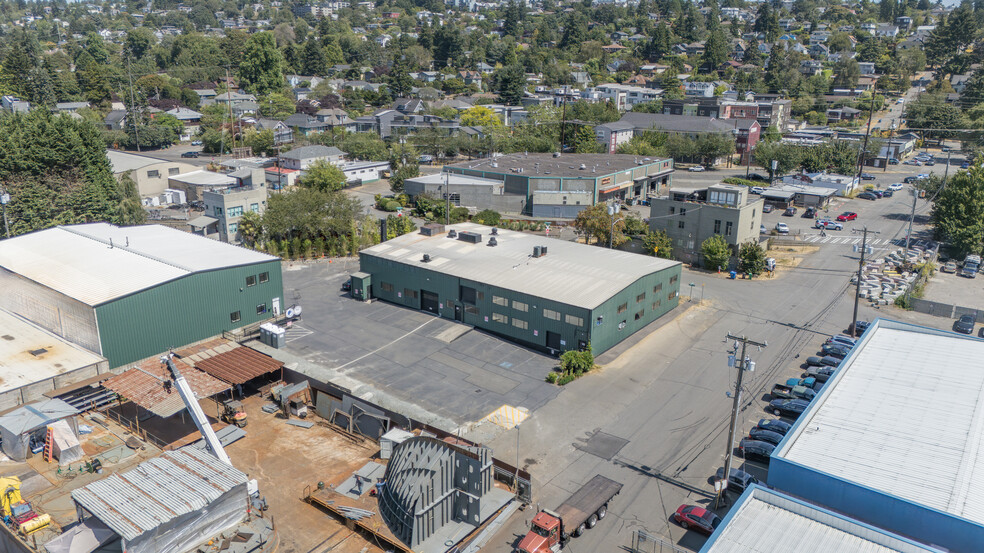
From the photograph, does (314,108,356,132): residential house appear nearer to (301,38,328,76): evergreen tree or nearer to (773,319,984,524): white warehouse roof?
(301,38,328,76): evergreen tree

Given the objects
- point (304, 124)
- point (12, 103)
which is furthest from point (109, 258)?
point (12, 103)

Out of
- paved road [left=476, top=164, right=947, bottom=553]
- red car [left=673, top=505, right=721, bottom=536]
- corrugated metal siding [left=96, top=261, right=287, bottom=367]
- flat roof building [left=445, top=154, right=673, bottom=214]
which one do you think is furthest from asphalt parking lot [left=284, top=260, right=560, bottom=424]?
flat roof building [left=445, top=154, right=673, bottom=214]

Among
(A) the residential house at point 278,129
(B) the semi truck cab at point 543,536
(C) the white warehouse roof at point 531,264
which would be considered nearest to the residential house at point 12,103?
(A) the residential house at point 278,129

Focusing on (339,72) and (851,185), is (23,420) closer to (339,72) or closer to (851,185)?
(851,185)

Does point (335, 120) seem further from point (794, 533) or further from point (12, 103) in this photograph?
point (794, 533)

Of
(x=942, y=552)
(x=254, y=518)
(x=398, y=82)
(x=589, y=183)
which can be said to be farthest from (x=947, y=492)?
(x=398, y=82)
